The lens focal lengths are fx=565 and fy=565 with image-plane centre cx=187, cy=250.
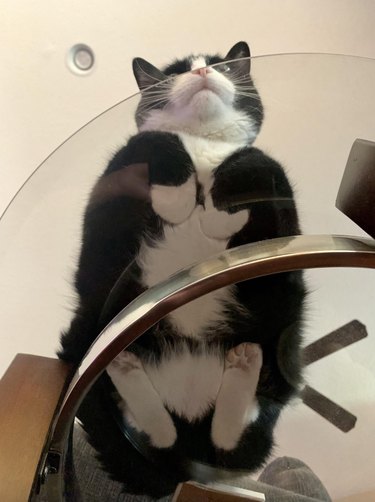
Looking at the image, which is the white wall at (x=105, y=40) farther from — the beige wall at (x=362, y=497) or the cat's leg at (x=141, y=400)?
the beige wall at (x=362, y=497)

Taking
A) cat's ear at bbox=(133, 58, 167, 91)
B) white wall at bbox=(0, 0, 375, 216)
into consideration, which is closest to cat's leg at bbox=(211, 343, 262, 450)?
cat's ear at bbox=(133, 58, 167, 91)

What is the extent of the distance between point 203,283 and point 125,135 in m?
0.30

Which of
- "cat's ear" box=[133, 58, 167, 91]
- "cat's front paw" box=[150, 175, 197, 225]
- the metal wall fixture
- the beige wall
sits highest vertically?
the metal wall fixture

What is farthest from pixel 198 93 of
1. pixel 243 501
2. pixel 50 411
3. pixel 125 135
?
pixel 243 501

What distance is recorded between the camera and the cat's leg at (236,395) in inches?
39.1

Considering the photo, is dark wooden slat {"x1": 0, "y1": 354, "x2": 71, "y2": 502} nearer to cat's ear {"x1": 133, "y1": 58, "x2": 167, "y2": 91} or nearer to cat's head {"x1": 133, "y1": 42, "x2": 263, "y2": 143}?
cat's head {"x1": 133, "y1": 42, "x2": 263, "y2": 143}

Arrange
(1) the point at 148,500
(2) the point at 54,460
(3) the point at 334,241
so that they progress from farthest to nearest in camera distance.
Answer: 1. (1) the point at 148,500
2. (2) the point at 54,460
3. (3) the point at 334,241

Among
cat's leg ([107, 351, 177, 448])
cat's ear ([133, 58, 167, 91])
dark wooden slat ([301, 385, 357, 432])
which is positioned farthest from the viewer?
cat's ear ([133, 58, 167, 91])

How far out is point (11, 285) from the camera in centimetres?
83

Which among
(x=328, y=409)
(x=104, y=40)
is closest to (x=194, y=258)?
(x=328, y=409)

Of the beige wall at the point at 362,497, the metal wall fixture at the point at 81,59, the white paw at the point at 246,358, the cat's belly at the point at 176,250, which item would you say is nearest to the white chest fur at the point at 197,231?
the cat's belly at the point at 176,250

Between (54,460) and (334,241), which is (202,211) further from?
(54,460)

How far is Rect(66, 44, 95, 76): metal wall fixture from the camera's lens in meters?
1.46

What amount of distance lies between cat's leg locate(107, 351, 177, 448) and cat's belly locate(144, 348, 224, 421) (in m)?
0.04
